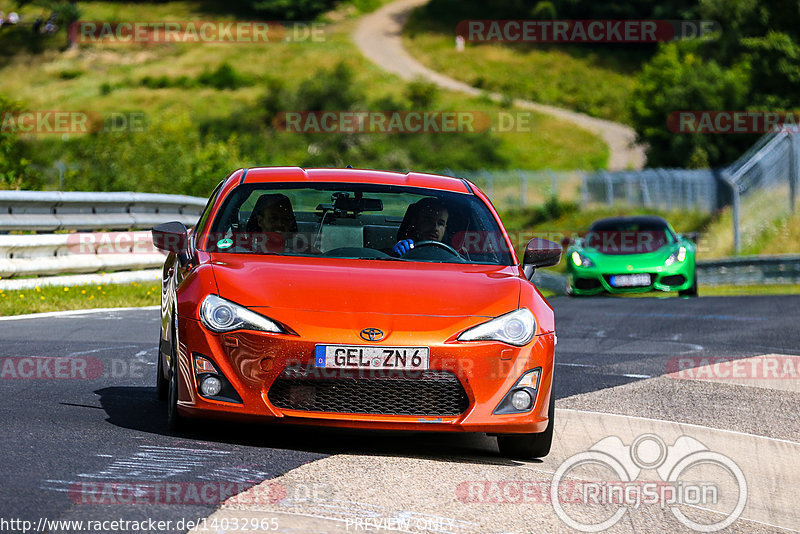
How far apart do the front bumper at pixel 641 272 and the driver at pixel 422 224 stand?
1197 centimetres

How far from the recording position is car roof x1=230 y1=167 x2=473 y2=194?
755 centimetres

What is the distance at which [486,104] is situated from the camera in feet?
280

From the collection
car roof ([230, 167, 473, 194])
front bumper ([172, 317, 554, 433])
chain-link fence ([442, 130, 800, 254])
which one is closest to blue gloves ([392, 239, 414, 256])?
car roof ([230, 167, 473, 194])

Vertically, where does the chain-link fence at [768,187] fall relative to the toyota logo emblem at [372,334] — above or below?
above

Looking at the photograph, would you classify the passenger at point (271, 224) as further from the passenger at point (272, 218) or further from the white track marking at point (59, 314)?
the white track marking at point (59, 314)

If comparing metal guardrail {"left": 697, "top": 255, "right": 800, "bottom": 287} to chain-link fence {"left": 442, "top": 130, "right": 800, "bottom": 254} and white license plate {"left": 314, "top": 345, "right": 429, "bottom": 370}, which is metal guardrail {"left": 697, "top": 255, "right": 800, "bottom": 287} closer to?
chain-link fence {"left": 442, "top": 130, "right": 800, "bottom": 254}

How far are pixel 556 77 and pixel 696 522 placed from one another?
92.4 m

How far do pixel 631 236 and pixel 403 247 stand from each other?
13.0 m

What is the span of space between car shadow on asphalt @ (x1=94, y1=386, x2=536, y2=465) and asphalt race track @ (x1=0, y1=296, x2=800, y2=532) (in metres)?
0.02

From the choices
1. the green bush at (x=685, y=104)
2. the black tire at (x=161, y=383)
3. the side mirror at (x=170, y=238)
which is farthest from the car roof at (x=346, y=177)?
the green bush at (x=685, y=104)

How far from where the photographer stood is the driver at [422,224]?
7418mm

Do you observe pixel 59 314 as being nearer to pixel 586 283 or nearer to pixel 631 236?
pixel 586 283

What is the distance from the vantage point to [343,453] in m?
6.12

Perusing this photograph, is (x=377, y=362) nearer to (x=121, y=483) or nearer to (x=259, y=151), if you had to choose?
(x=121, y=483)
